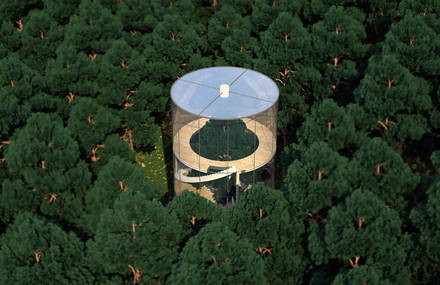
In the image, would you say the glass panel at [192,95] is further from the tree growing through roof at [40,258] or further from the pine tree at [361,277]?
the pine tree at [361,277]

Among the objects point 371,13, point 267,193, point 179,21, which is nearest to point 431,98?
point 371,13

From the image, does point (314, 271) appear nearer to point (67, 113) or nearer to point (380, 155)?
point (380, 155)

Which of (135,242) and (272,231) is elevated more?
(135,242)

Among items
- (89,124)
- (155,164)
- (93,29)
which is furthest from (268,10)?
(89,124)

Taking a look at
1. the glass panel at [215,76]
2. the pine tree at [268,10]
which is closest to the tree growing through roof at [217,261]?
the glass panel at [215,76]

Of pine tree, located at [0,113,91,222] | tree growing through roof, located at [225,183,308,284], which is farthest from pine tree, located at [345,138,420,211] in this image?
pine tree, located at [0,113,91,222]

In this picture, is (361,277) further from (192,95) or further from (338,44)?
(338,44)
